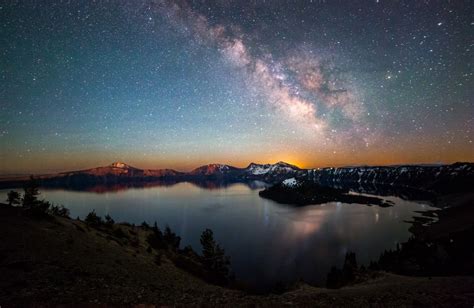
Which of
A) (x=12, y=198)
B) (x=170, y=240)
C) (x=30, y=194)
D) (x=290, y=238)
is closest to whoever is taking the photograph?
(x=30, y=194)

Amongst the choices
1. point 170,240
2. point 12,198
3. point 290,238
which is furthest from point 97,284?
point 290,238

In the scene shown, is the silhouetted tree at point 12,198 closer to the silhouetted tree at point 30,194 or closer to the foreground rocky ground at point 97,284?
the silhouetted tree at point 30,194

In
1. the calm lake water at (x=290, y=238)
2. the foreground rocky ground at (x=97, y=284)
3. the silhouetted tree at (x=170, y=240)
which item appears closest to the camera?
the foreground rocky ground at (x=97, y=284)

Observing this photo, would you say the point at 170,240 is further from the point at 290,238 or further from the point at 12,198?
the point at 290,238

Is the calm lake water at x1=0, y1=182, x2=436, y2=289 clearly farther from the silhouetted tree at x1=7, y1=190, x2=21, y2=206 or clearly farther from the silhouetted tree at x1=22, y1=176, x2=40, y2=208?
the silhouetted tree at x1=7, y1=190, x2=21, y2=206

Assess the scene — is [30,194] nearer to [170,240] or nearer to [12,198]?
[12,198]

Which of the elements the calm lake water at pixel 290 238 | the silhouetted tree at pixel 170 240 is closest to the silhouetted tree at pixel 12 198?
the silhouetted tree at pixel 170 240

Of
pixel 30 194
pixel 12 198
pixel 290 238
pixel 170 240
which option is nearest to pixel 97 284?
pixel 30 194

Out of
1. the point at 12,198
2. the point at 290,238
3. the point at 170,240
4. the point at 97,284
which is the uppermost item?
the point at 12,198

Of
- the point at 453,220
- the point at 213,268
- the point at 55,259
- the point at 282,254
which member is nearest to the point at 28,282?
the point at 55,259

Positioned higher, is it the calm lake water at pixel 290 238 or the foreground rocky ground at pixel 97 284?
the foreground rocky ground at pixel 97 284

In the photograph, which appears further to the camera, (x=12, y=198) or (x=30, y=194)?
(x=12, y=198)

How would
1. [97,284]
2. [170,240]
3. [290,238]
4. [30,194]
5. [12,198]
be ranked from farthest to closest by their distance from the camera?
[290,238] → [170,240] → [12,198] → [30,194] → [97,284]

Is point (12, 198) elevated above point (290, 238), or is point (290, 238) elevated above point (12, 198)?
point (12, 198)
